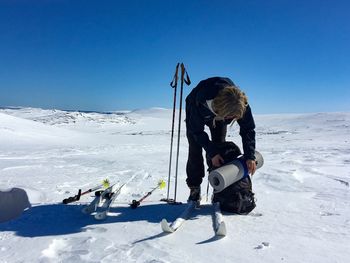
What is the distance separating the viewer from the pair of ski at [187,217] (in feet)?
9.00

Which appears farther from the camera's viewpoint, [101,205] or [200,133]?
[101,205]

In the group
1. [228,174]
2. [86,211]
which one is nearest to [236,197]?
[228,174]

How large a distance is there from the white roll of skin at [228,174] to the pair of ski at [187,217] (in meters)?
0.27

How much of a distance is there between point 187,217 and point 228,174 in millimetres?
611

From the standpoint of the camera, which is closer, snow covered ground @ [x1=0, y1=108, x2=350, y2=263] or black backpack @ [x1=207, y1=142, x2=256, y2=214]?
snow covered ground @ [x1=0, y1=108, x2=350, y2=263]

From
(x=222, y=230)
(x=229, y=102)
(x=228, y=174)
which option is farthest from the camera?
(x=228, y=174)

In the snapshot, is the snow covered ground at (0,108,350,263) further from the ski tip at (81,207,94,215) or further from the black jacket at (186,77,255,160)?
the black jacket at (186,77,255,160)

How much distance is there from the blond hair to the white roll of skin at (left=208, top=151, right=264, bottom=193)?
1.79 feet

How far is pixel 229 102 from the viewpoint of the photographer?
307 cm

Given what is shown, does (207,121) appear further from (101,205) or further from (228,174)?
(101,205)

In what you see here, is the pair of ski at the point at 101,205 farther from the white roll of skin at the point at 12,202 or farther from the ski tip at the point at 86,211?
the white roll of skin at the point at 12,202

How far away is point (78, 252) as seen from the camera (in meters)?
2.41

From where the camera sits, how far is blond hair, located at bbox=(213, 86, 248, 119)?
10.1ft

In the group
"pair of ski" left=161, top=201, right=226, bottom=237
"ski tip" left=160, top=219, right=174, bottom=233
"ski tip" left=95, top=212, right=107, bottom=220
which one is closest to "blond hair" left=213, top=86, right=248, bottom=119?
"pair of ski" left=161, top=201, right=226, bottom=237
